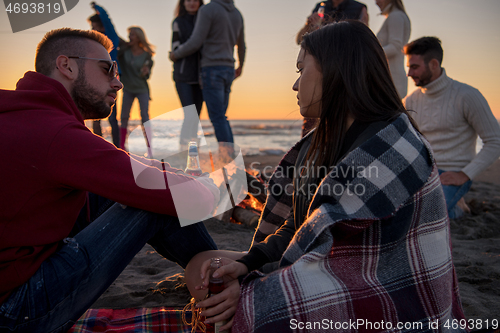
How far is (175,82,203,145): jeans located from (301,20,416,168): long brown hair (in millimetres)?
3569

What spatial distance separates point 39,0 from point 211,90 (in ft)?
7.07

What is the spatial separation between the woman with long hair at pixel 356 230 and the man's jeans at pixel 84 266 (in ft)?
1.01

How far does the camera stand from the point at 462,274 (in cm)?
270

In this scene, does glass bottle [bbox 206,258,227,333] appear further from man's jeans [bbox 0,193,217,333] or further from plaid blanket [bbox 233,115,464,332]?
man's jeans [bbox 0,193,217,333]

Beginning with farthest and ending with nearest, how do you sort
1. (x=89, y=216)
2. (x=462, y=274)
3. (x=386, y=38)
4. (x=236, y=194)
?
(x=386, y=38) < (x=236, y=194) < (x=462, y=274) < (x=89, y=216)

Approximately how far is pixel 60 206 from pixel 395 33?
13.9 ft

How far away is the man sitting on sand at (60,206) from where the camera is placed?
1.39 m

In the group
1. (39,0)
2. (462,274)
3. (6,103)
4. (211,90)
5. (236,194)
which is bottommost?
(462,274)

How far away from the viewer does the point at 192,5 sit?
505 centimetres

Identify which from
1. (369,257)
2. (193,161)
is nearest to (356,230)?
(369,257)

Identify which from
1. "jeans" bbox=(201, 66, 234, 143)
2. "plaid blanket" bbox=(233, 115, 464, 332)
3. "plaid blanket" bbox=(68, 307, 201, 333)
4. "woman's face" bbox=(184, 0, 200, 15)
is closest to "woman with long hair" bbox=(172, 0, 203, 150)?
"woman's face" bbox=(184, 0, 200, 15)

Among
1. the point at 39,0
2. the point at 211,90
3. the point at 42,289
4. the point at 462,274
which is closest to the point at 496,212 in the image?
the point at 462,274

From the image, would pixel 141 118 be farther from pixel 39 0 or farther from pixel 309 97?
pixel 309 97

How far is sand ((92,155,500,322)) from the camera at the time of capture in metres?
2.35
